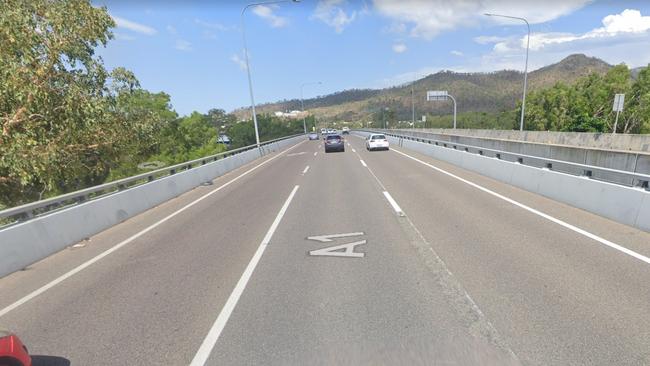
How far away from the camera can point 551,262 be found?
5.32 m

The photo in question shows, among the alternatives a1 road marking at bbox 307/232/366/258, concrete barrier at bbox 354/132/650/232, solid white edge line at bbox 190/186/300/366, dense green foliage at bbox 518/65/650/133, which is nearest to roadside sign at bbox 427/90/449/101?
dense green foliage at bbox 518/65/650/133

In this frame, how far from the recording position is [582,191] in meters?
8.54


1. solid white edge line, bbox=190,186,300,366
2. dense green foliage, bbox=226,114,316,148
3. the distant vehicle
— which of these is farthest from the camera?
dense green foliage, bbox=226,114,316,148

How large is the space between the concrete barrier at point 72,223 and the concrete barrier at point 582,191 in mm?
10880

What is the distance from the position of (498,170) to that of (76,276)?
43.0 ft

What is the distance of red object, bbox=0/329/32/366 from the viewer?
2.46 m

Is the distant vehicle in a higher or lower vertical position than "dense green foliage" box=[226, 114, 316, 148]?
higher

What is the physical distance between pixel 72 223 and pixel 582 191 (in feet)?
37.0

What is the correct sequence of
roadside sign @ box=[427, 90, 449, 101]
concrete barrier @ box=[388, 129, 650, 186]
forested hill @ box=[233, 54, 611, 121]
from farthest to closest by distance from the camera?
forested hill @ box=[233, 54, 611, 121]
roadside sign @ box=[427, 90, 449, 101]
concrete barrier @ box=[388, 129, 650, 186]

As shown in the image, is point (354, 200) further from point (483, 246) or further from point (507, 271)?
point (507, 271)

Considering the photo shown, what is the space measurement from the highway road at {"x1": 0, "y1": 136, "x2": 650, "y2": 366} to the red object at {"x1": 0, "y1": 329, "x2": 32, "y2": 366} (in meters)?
0.88

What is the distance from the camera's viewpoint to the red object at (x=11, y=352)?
2.46 meters

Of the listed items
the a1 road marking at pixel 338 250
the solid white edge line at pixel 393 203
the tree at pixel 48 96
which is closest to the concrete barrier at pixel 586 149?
the solid white edge line at pixel 393 203

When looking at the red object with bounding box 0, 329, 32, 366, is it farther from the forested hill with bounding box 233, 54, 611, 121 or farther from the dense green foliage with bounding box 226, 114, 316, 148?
the forested hill with bounding box 233, 54, 611, 121
